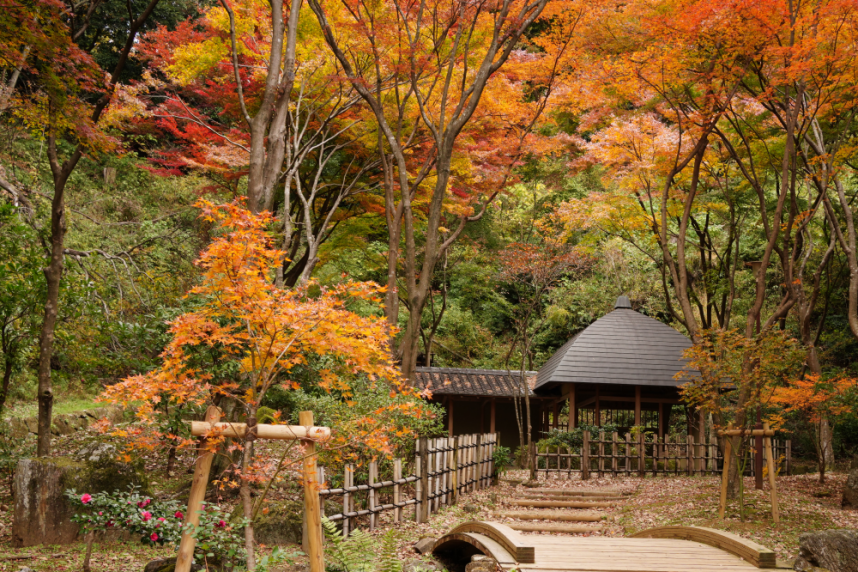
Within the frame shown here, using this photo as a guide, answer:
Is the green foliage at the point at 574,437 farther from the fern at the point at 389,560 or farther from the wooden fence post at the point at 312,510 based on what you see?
the wooden fence post at the point at 312,510

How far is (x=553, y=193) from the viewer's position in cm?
2253

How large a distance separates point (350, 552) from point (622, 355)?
12482 millimetres

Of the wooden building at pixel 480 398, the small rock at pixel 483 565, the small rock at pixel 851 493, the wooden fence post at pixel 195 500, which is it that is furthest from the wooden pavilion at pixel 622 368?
the wooden fence post at pixel 195 500

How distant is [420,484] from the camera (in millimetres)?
8766

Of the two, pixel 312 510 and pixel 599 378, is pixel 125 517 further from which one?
pixel 599 378

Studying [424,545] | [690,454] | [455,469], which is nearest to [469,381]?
[690,454]

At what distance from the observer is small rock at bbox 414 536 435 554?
24.3 feet

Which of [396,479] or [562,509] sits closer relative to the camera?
[396,479]

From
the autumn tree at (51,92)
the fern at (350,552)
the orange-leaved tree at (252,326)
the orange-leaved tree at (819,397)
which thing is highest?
the autumn tree at (51,92)

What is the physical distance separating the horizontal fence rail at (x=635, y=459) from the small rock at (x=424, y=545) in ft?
22.5

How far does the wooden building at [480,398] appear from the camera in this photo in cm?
1781

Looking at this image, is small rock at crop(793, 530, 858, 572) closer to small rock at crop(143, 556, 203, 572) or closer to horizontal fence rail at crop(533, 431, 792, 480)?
small rock at crop(143, 556, 203, 572)

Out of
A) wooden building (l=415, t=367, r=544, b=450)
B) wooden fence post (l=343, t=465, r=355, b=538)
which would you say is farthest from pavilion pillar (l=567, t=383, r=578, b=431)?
wooden fence post (l=343, t=465, r=355, b=538)

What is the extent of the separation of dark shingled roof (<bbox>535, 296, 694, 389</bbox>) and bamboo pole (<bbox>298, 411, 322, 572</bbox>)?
1163cm
